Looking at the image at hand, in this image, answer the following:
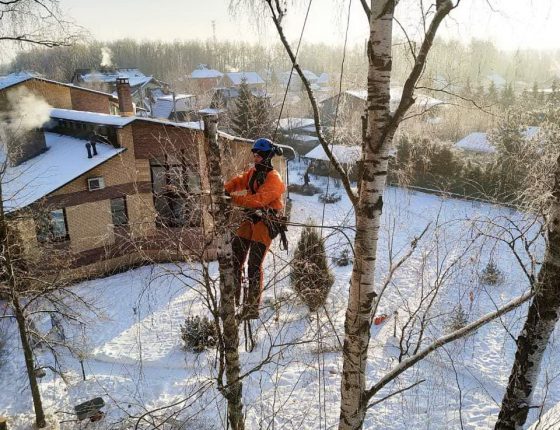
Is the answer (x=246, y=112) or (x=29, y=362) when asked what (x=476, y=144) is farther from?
(x=29, y=362)

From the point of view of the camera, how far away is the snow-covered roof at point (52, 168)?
12.0 meters

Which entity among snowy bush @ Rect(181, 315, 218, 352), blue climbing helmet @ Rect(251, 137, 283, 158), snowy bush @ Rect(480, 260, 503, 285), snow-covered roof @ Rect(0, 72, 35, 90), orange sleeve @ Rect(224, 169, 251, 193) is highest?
snow-covered roof @ Rect(0, 72, 35, 90)

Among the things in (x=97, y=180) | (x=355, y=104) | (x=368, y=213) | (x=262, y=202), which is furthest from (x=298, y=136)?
(x=368, y=213)

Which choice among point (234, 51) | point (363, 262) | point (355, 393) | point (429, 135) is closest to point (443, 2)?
point (363, 262)

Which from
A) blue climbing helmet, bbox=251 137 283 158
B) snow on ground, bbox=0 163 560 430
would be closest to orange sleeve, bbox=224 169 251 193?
blue climbing helmet, bbox=251 137 283 158

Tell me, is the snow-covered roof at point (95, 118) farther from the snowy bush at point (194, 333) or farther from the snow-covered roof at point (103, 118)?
the snowy bush at point (194, 333)

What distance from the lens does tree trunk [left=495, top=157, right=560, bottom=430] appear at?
3732 millimetres

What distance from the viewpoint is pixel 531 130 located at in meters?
20.7

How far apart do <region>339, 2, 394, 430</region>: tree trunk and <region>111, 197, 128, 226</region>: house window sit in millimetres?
12173

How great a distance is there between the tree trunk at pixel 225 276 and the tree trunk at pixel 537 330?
8.77 feet

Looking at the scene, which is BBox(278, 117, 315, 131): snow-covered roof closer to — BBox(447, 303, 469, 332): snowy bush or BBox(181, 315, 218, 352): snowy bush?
BBox(181, 315, 218, 352): snowy bush

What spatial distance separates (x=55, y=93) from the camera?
Result: 1862 cm

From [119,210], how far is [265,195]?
10.9 metres

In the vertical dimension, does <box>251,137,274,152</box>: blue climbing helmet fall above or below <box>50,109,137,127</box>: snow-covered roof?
above
